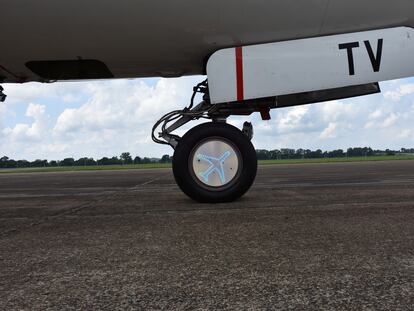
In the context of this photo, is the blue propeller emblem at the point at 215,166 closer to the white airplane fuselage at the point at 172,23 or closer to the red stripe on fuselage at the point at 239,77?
the red stripe on fuselage at the point at 239,77

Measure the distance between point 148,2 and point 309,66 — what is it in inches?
68.7

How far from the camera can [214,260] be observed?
1877 mm

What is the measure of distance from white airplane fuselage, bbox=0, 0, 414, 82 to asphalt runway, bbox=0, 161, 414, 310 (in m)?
1.88

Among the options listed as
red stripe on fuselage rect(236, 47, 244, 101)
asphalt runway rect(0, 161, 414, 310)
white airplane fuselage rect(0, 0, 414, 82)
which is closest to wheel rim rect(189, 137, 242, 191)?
red stripe on fuselage rect(236, 47, 244, 101)

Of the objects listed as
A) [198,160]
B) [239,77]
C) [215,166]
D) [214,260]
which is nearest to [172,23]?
[239,77]

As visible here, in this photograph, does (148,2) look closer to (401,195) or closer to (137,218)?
(137,218)

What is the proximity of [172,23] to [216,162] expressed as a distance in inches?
59.6

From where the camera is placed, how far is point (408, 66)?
3891 mm

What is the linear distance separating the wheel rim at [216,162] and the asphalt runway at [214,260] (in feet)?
2.17

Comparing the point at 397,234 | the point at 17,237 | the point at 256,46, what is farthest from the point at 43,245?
the point at 256,46

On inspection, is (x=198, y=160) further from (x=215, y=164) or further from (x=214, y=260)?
(x=214, y=260)

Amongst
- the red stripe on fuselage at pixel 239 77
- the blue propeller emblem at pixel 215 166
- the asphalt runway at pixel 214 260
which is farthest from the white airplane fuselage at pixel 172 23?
the asphalt runway at pixel 214 260

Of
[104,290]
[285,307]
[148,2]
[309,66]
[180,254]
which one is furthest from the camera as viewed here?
[309,66]

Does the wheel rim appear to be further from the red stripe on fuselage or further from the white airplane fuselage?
the white airplane fuselage
